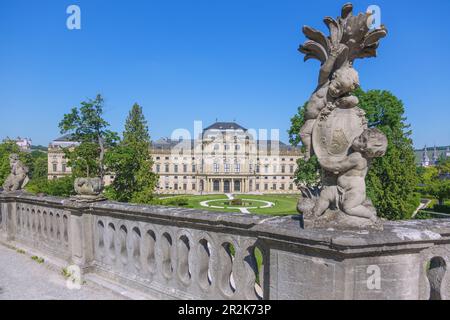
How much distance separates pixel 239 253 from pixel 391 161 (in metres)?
22.5

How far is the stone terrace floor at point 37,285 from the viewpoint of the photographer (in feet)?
18.2

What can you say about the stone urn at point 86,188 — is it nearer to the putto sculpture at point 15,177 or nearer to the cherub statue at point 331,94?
the cherub statue at point 331,94

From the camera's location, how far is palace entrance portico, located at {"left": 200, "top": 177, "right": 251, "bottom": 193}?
82250 millimetres

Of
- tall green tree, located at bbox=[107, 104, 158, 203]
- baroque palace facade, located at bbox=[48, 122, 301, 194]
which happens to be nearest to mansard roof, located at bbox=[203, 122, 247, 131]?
baroque palace facade, located at bbox=[48, 122, 301, 194]

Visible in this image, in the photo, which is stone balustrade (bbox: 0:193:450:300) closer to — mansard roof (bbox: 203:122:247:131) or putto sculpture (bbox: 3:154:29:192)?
putto sculpture (bbox: 3:154:29:192)

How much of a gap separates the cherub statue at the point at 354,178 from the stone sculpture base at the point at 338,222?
1.6 inches

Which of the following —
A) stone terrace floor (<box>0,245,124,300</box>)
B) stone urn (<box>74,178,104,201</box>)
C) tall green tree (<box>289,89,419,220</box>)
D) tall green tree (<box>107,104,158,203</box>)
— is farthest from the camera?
tall green tree (<box>107,104,158,203</box>)

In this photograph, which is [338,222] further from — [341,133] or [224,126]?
[224,126]

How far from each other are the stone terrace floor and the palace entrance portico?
7467 cm

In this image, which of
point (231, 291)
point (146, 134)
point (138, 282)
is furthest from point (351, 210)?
point (146, 134)

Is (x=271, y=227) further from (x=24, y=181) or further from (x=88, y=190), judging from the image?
(x=24, y=181)

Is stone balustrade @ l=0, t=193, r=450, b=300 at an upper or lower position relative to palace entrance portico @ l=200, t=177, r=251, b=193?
upper

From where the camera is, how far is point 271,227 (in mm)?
3582

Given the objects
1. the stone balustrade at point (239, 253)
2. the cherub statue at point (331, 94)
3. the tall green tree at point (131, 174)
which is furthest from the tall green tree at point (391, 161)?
the cherub statue at point (331, 94)
